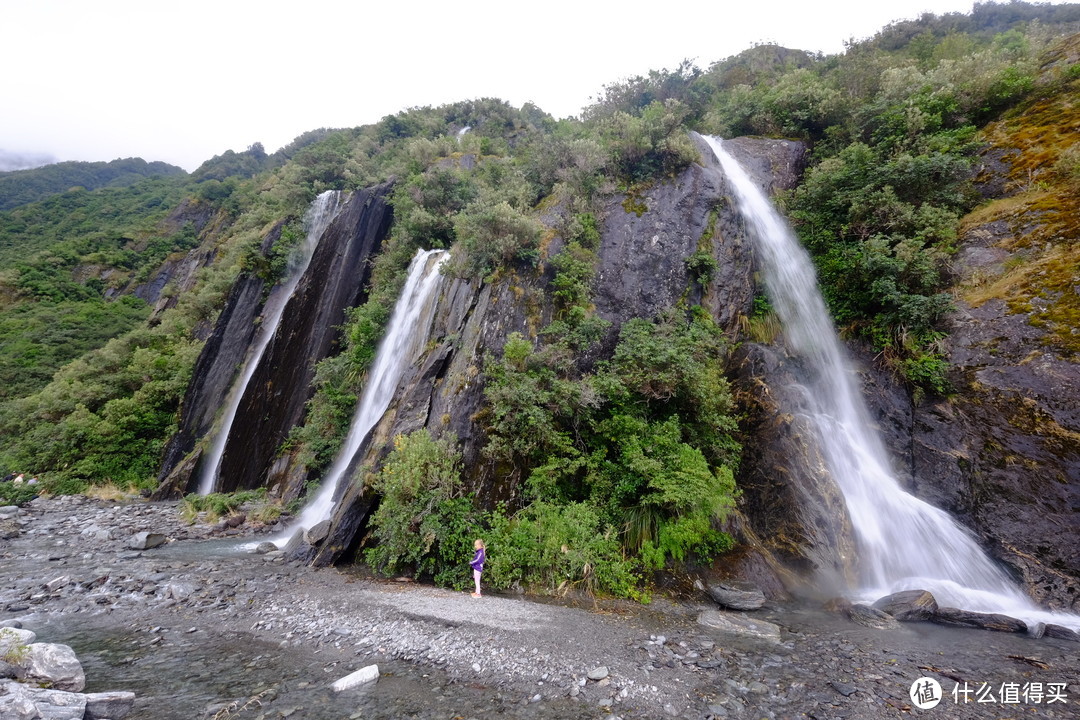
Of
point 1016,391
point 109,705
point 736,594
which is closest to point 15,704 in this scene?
point 109,705

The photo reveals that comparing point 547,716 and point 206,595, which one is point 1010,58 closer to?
point 547,716

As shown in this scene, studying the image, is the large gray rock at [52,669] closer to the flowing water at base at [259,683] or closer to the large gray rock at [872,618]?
the flowing water at base at [259,683]

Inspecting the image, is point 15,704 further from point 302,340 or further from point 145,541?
point 302,340

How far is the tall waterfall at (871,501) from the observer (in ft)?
28.4

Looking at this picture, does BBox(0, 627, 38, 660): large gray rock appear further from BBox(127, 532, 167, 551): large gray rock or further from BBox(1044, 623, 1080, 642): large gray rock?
BBox(1044, 623, 1080, 642): large gray rock

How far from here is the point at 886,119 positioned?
15.5 metres

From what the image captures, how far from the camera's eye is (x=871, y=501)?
33.7 feet

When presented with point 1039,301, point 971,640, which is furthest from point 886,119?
point 971,640

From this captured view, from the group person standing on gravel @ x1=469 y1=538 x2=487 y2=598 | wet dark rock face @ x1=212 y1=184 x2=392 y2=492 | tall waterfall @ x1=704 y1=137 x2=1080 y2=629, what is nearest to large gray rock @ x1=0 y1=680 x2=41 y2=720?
person standing on gravel @ x1=469 y1=538 x2=487 y2=598

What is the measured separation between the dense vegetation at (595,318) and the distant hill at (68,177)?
59752 millimetres

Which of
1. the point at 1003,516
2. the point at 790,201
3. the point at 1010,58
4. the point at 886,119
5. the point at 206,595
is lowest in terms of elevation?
the point at 206,595

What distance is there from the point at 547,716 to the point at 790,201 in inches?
734

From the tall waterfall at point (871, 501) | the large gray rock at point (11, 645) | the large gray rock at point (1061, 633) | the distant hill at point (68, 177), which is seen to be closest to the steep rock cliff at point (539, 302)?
the tall waterfall at point (871, 501)

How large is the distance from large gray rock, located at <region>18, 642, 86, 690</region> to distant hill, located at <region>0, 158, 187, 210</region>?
9197cm
